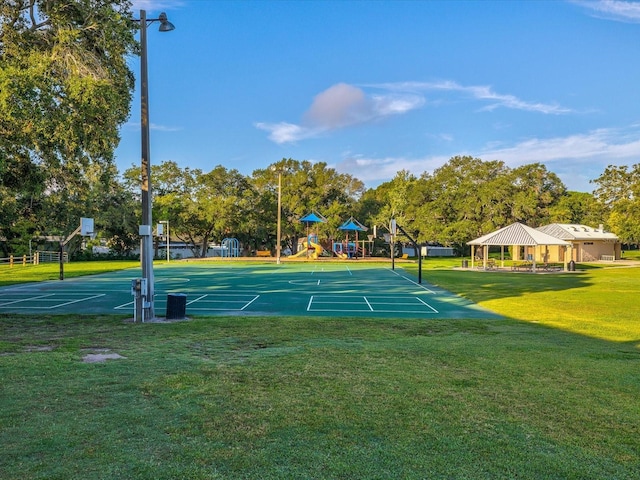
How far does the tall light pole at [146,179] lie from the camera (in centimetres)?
1176

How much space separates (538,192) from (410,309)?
57090 millimetres

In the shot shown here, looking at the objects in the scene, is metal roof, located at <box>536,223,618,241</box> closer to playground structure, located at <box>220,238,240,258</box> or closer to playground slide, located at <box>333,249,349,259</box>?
playground slide, located at <box>333,249,349,259</box>

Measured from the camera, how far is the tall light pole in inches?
463

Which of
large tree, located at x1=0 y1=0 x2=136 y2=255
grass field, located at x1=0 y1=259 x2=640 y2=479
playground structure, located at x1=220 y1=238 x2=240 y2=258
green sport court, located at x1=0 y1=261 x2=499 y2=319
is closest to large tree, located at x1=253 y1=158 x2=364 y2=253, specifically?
playground structure, located at x1=220 y1=238 x2=240 y2=258

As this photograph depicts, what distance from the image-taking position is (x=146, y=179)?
472 inches

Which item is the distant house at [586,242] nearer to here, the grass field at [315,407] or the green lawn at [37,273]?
the green lawn at [37,273]

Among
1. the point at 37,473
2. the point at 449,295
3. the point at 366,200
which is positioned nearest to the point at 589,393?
the point at 37,473

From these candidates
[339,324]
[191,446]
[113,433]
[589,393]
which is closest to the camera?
Answer: [191,446]

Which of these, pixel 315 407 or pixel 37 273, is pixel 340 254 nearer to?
pixel 37 273

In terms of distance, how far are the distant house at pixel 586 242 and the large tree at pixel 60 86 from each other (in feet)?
163

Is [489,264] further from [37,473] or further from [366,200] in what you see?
[37,473]

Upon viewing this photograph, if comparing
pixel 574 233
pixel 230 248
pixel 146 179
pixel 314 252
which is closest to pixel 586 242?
pixel 574 233

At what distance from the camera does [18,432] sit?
4.11m

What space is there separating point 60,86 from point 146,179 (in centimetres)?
280
